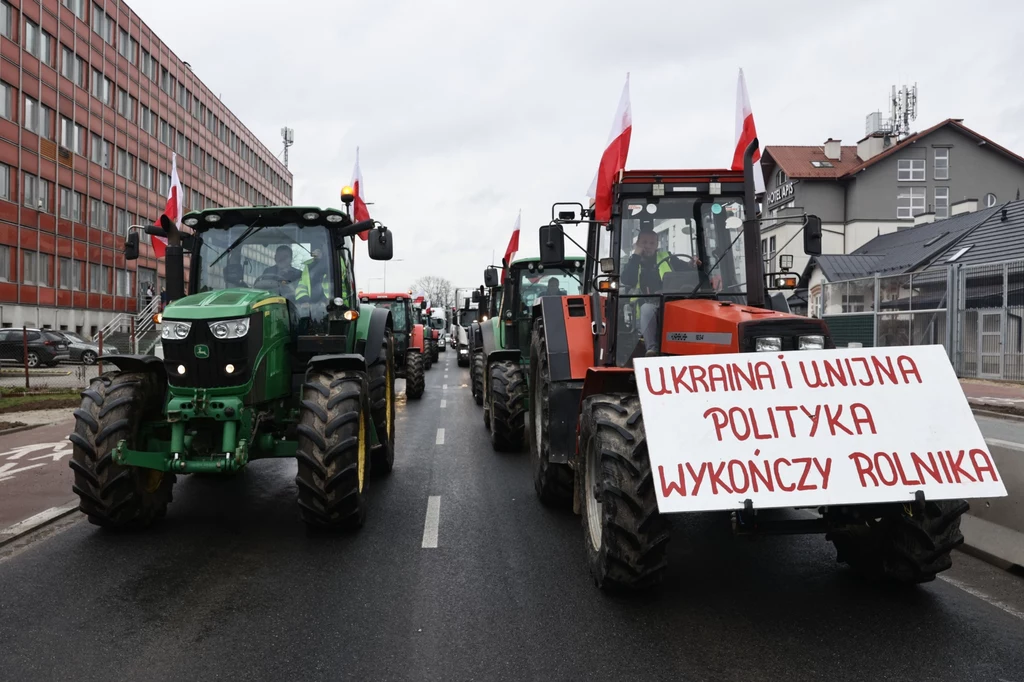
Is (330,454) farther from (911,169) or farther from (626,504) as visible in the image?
(911,169)

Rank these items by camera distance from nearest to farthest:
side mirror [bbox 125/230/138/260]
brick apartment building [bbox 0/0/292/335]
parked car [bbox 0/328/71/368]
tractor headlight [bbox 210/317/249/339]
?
tractor headlight [bbox 210/317/249/339] < side mirror [bbox 125/230/138/260] < parked car [bbox 0/328/71/368] < brick apartment building [bbox 0/0/292/335]

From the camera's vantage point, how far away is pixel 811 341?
4973mm

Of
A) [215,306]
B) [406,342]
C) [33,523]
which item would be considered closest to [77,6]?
[406,342]

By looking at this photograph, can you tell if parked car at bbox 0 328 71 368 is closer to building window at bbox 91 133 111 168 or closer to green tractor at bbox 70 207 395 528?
building window at bbox 91 133 111 168

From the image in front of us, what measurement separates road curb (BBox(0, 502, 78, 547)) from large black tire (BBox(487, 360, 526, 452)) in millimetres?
4898

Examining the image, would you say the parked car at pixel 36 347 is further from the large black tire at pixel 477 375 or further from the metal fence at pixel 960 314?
the metal fence at pixel 960 314

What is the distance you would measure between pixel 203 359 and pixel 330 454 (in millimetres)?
1215

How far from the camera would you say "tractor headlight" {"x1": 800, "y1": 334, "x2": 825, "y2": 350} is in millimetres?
4966

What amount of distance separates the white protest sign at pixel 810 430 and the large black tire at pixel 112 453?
392 centimetres

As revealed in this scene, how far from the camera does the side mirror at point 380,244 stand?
7527 millimetres

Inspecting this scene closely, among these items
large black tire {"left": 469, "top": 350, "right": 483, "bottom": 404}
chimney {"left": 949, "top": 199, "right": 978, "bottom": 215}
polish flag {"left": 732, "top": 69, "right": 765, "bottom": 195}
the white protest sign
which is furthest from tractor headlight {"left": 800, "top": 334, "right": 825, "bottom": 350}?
chimney {"left": 949, "top": 199, "right": 978, "bottom": 215}

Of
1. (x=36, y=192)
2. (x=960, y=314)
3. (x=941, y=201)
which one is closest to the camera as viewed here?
(x=960, y=314)

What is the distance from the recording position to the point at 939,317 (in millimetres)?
20984

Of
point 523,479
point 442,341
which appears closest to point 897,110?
point 442,341
